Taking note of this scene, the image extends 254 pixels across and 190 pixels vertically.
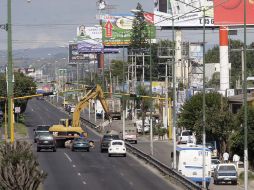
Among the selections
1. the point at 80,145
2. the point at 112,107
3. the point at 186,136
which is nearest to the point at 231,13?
the point at 112,107

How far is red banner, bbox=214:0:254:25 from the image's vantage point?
130m

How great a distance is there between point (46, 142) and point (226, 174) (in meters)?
26.1

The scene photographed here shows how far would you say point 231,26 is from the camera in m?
131

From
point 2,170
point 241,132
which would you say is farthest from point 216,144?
point 2,170

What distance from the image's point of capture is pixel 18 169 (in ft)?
113

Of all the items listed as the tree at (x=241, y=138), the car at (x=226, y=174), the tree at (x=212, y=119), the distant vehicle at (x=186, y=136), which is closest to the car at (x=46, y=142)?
the tree at (x=212, y=119)

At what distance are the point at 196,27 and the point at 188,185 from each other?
9559 centimetres

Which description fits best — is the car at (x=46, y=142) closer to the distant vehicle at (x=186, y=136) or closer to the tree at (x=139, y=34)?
the distant vehicle at (x=186, y=136)

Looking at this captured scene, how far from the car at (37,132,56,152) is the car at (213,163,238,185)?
24446 mm

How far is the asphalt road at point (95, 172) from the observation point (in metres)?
50.6

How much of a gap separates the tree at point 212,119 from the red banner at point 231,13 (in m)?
48.1

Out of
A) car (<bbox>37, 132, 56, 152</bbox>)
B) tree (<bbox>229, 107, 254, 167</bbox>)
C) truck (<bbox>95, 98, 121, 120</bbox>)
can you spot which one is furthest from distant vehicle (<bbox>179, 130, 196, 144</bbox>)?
truck (<bbox>95, 98, 121, 120</bbox>)

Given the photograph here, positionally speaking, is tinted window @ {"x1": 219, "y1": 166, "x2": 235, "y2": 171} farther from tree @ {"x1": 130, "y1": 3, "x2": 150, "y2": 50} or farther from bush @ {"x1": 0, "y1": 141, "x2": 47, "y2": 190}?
tree @ {"x1": 130, "y1": 3, "x2": 150, "y2": 50}

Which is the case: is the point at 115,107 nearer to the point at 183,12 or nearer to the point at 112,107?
the point at 112,107
